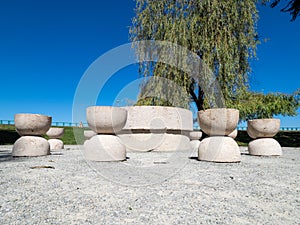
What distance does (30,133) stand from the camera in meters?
4.54

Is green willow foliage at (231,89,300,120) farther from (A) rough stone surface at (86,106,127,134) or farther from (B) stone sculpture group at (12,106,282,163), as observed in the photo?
(A) rough stone surface at (86,106,127,134)

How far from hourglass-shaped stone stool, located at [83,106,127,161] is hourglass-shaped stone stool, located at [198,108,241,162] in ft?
5.32

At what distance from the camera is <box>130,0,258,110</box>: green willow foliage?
8961 millimetres

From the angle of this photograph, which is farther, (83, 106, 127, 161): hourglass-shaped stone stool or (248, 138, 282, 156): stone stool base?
(248, 138, 282, 156): stone stool base

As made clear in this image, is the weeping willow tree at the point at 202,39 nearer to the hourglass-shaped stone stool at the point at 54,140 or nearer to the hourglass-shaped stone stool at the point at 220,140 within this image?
the hourglass-shaped stone stool at the point at 54,140

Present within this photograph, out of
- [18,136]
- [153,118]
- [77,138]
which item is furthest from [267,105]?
[18,136]

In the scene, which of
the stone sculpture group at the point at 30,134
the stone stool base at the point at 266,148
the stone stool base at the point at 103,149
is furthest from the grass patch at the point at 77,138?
the stone stool base at the point at 103,149

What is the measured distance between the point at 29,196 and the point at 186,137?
215 inches

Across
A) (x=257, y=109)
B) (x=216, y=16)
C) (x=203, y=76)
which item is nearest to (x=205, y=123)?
(x=203, y=76)

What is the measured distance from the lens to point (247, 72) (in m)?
9.82

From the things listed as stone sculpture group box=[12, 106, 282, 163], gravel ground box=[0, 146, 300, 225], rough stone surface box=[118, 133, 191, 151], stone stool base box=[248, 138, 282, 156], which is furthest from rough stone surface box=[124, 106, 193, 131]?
gravel ground box=[0, 146, 300, 225]

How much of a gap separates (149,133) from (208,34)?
5622 mm

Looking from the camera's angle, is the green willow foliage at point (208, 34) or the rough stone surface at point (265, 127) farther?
the green willow foliage at point (208, 34)

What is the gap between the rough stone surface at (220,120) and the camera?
3.86m
